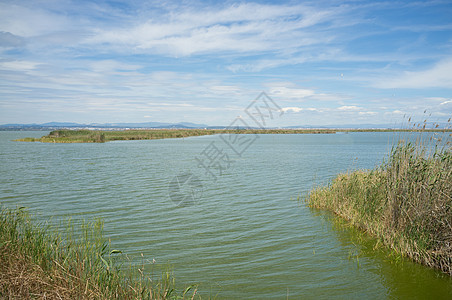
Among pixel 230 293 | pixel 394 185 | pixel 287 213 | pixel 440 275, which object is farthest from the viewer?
pixel 287 213

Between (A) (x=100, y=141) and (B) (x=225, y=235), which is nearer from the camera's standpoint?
(B) (x=225, y=235)

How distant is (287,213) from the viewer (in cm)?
1127

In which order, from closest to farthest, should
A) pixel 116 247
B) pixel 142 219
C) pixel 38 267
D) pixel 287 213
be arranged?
pixel 38 267
pixel 116 247
pixel 142 219
pixel 287 213

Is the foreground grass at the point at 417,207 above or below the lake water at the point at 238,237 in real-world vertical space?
above

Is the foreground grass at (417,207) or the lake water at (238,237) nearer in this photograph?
the lake water at (238,237)

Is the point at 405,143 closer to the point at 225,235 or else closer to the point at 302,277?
the point at 302,277

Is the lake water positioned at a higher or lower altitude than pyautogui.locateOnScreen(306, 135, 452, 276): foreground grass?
lower

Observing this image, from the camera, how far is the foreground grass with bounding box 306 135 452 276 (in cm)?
640

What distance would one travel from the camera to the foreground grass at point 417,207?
21.0 ft

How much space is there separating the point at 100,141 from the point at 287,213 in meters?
56.3

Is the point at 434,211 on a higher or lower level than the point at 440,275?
higher

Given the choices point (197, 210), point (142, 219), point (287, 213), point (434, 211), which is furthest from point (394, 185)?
point (142, 219)

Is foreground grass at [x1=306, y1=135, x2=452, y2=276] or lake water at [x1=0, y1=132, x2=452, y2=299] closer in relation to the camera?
lake water at [x1=0, y1=132, x2=452, y2=299]

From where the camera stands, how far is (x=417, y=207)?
6.81m
